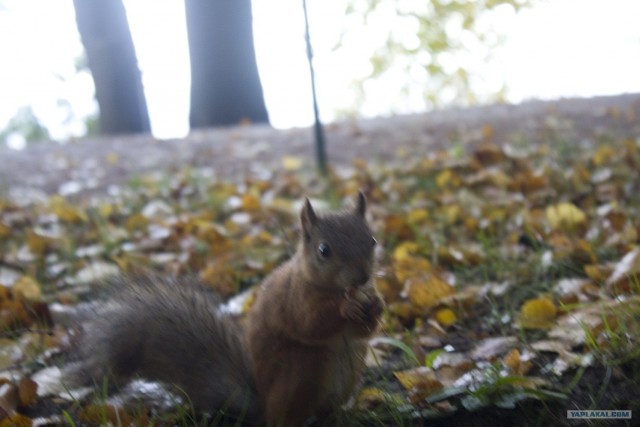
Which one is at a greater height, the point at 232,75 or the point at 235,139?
the point at 232,75

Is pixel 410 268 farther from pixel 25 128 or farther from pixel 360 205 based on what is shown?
pixel 25 128

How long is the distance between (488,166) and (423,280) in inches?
76.0

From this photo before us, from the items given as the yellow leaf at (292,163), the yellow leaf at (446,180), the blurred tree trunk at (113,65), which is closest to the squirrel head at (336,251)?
the yellow leaf at (446,180)

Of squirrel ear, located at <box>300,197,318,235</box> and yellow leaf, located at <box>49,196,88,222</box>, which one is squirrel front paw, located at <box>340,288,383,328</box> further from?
yellow leaf, located at <box>49,196,88,222</box>

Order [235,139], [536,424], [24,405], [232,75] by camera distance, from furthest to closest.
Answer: [232,75]
[235,139]
[24,405]
[536,424]

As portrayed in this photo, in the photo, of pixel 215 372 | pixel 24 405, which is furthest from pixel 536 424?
pixel 24 405

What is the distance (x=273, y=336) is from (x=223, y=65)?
5646mm

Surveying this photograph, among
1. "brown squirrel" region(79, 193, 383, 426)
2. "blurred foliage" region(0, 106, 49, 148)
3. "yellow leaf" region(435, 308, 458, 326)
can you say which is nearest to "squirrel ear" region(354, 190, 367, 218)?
"brown squirrel" region(79, 193, 383, 426)

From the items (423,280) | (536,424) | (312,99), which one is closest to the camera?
(536,424)

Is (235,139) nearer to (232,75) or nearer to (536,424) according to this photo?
(232,75)

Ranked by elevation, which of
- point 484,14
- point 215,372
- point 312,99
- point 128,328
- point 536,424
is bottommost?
point 536,424

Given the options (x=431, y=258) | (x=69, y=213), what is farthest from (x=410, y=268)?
(x=69, y=213)

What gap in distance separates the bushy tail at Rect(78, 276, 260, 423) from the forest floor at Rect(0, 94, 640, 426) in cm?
9

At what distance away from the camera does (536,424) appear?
151cm
